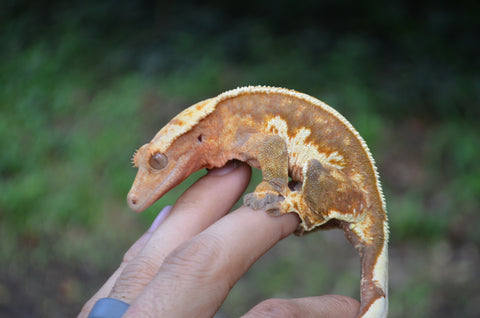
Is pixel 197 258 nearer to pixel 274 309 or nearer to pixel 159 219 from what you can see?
pixel 274 309

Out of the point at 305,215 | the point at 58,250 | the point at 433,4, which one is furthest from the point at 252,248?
the point at 433,4

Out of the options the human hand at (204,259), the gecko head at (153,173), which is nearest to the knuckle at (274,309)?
the human hand at (204,259)

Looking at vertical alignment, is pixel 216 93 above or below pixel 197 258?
above

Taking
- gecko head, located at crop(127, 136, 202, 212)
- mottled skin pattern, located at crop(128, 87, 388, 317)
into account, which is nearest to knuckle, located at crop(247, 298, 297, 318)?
mottled skin pattern, located at crop(128, 87, 388, 317)

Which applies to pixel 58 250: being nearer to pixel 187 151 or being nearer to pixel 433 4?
pixel 187 151

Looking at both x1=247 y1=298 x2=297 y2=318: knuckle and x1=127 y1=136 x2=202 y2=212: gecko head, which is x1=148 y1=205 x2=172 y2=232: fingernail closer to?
x1=127 y1=136 x2=202 y2=212: gecko head

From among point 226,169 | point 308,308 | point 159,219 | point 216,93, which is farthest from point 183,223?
point 216,93
